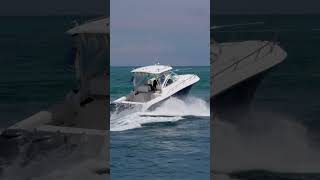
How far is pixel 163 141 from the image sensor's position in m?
12.8

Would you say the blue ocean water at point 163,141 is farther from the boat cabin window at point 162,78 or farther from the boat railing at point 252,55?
the boat railing at point 252,55

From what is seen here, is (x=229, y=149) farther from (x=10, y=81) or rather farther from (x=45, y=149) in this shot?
(x=10, y=81)

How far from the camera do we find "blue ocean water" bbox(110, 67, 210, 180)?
30.0 feet

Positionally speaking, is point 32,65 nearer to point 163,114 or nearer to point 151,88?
point 151,88

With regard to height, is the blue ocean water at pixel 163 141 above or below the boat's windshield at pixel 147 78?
below

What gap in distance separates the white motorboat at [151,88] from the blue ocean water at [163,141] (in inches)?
13.2

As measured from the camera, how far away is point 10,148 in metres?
4.49

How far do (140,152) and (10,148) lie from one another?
747 cm

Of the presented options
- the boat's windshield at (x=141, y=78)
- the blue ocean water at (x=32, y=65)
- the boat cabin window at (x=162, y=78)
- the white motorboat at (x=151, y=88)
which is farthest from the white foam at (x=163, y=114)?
the blue ocean water at (x=32, y=65)

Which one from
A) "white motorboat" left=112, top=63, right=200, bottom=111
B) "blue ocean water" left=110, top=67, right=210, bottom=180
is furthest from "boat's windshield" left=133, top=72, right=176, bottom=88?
"blue ocean water" left=110, top=67, right=210, bottom=180

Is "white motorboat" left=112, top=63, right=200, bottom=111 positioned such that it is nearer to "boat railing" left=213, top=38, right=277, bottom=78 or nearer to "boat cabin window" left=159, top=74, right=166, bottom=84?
"boat cabin window" left=159, top=74, right=166, bottom=84

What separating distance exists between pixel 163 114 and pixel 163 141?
104 cm

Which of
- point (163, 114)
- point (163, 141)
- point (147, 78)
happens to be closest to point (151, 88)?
point (147, 78)

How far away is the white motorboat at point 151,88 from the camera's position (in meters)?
13.2
